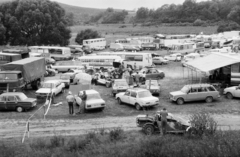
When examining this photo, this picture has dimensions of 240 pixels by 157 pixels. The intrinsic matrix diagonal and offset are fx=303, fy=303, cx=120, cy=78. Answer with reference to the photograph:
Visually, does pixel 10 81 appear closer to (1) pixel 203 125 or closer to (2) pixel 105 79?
→ (2) pixel 105 79

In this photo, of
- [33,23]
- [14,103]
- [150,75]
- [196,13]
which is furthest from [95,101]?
[196,13]

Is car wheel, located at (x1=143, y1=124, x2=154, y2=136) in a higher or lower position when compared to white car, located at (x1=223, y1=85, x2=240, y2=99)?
lower

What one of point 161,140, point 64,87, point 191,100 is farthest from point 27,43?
point 161,140

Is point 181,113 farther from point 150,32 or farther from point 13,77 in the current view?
point 150,32

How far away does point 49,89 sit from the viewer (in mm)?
23359

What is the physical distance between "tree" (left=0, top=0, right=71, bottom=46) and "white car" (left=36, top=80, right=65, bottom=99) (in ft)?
109

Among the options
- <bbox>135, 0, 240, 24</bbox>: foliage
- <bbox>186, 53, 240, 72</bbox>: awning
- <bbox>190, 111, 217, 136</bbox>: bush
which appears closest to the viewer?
<bbox>190, 111, 217, 136</bbox>: bush

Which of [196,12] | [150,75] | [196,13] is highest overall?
[196,12]

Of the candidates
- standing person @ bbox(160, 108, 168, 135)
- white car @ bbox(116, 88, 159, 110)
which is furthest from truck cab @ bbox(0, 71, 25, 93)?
standing person @ bbox(160, 108, 168, 135)

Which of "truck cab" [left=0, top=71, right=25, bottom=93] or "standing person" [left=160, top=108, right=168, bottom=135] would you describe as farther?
"truck cab" [left=0, top=71, right=25, bottom=93]

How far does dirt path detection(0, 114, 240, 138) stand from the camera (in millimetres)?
15270

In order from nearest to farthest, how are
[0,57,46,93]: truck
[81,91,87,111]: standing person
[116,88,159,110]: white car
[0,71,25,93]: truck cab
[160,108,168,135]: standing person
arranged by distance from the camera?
[160,108,168,135]: standing person
[81,91,87,111]: standing person
[116,88,159,110]: white car
[0,71,25,93]: truck cab
[0,57,46,93]: truck

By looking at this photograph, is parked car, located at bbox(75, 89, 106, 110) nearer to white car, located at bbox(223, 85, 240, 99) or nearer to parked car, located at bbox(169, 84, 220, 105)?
parked car, located at bbox(169, 84, 220, 105)

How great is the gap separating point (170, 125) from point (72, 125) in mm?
5489
